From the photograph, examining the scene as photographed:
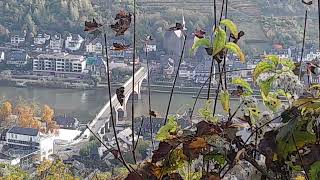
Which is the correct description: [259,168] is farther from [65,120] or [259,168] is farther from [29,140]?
[65,120]

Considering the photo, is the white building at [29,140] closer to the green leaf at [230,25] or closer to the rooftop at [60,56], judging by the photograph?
the rooftop at [60,56]

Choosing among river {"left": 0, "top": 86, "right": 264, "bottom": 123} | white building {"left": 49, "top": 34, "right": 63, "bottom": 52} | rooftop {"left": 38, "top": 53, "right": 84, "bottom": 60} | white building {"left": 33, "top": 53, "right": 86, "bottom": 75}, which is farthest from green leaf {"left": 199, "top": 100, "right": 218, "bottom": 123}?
white building {"left": 49, "top": 34, "right": 63, "bottom": 52}

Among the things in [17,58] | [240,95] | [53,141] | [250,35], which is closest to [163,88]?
[53,141]

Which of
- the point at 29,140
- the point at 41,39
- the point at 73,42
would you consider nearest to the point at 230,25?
the point at 29,140

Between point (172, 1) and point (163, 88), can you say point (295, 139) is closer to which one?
point (163, 88)

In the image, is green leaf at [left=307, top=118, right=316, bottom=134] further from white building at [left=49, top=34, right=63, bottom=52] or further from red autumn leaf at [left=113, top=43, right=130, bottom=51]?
white building at [left=49, top=34, right=63, bottom=52]

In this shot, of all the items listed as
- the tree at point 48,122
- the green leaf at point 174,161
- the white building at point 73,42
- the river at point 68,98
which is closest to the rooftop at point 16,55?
the white building at point 73,42
